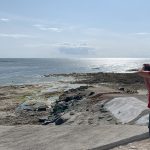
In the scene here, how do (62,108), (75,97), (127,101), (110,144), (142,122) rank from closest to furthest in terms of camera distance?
1. (110,144)
2. (142,122)
3. (127,101)
4. (62,108)
5. (75,97)

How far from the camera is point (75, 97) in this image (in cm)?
2694

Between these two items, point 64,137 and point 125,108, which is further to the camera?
point 125,108

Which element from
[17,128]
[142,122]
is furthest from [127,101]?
[17,128]

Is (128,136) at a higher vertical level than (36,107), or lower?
higher

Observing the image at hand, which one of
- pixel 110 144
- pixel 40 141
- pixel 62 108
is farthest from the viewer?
pixel 62 108

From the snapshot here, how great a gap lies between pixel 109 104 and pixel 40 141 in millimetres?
7807

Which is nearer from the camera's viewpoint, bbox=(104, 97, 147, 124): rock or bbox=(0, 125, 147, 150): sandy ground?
bbox=(0, 125, 147, 150): sandy ground

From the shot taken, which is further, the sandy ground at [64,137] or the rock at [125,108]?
the rock at [125,108]

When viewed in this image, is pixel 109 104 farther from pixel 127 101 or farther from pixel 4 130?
pixel 4 130

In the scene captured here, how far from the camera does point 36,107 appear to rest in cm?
2652

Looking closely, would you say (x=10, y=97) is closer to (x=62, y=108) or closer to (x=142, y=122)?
(x=62, y=108)

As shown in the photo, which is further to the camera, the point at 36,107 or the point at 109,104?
the point at 36,107

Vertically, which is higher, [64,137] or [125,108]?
[125,108]

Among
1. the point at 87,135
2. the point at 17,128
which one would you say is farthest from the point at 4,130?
the point at 87,135
